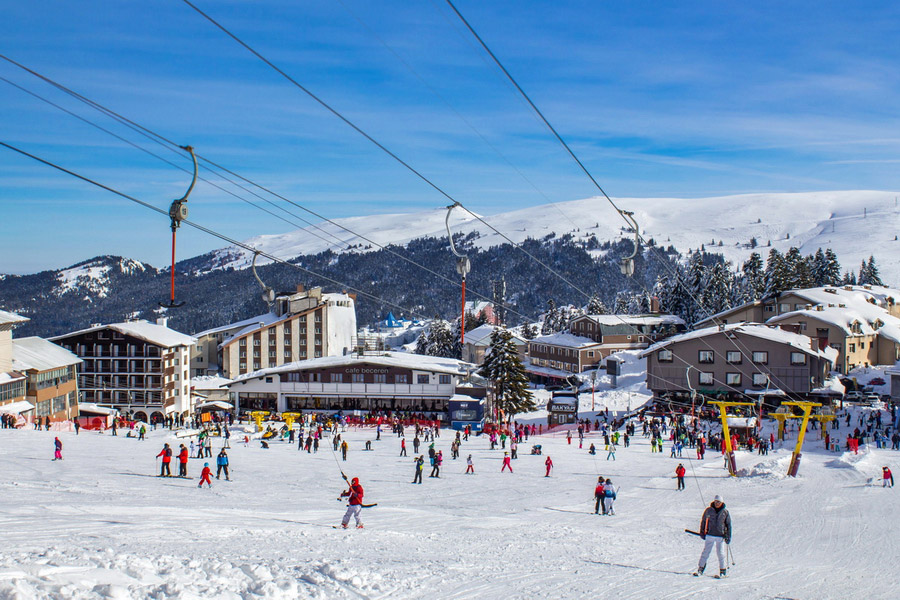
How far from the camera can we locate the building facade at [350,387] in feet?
194

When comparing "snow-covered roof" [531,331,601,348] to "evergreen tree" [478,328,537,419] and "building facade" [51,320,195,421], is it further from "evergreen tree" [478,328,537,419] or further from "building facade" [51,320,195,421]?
"building facade" [51,320,195,421]

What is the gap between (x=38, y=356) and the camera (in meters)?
53.5

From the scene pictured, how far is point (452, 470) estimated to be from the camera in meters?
28.4

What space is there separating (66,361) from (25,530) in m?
47.7

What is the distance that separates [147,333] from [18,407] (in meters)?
19.9

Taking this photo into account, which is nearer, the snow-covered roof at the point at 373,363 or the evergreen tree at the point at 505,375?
the evergreen tree at the point at 505,375

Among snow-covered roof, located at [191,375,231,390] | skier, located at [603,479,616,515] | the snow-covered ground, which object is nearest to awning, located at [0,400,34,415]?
the snow-covered ground

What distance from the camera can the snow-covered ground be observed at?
972 centimetres

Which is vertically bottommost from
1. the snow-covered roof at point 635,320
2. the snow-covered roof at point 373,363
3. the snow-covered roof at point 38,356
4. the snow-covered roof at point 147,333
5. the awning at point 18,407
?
the awning at point 18,407

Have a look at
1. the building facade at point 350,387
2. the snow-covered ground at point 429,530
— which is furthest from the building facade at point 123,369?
the snow-covered ground at point 429,530

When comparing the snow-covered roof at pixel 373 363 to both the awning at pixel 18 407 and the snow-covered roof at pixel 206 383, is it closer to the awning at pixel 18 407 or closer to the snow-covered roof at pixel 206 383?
the awning at pixel 18 407

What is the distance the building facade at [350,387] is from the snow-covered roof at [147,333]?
1020 cm

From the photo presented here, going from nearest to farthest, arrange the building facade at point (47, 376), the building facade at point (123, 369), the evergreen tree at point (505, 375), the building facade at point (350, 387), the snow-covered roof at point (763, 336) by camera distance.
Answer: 1. the snow-covered roof at point (763, 336)
2. the evergreen tree at point (505, 375)
3. the building facade at point (47, 376)
4. the building facade at point (350, 387)
5. the building facade at point (123, 369)

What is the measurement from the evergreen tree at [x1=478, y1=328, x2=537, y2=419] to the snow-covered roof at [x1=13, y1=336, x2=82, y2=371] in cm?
3001
